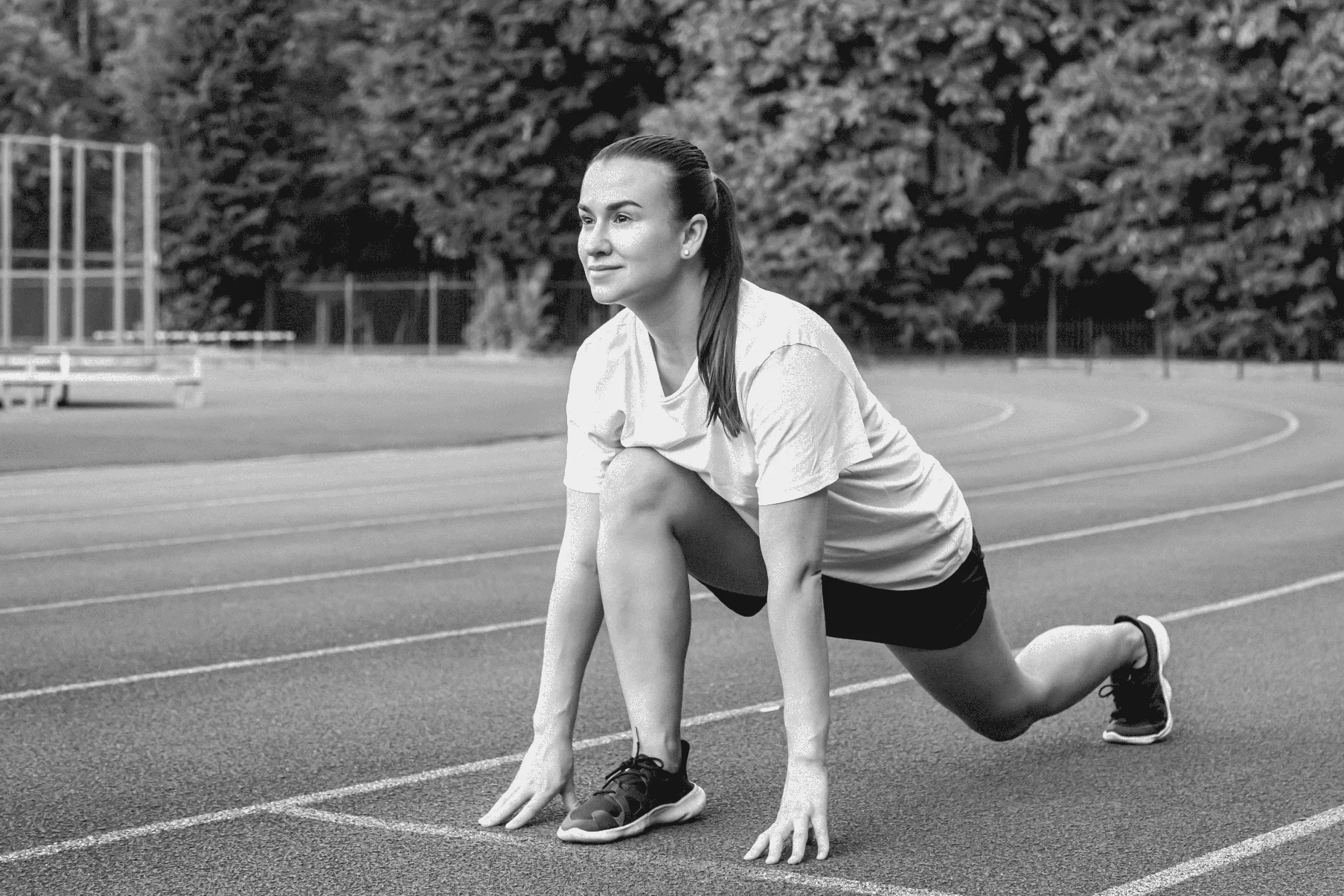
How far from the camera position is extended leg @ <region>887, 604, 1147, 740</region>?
486 centimetres

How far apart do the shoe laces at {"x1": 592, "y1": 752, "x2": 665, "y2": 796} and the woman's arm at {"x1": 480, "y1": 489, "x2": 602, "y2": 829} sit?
0.41 feet

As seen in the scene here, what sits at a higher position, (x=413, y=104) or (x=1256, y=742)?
(x=413, y=104)

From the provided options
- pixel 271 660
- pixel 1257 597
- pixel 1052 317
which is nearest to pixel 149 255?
pixel 1257 597

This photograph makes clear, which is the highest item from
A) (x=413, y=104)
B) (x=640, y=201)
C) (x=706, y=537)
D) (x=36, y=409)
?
(x=413, y=104)

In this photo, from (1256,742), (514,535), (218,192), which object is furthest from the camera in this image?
(218,192)

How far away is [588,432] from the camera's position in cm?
460

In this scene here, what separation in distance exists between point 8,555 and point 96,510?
2637mm

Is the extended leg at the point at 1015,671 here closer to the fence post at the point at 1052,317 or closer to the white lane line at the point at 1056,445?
the white lane line at the point at 1056,445

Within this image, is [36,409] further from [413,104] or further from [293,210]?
[293,210]

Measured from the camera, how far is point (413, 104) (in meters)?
53.8

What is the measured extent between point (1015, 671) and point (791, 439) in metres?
1.17

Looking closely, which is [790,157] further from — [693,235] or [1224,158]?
[693,235]

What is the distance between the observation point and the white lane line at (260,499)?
12.9m

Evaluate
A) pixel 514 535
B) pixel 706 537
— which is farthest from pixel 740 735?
pixel 514 535
